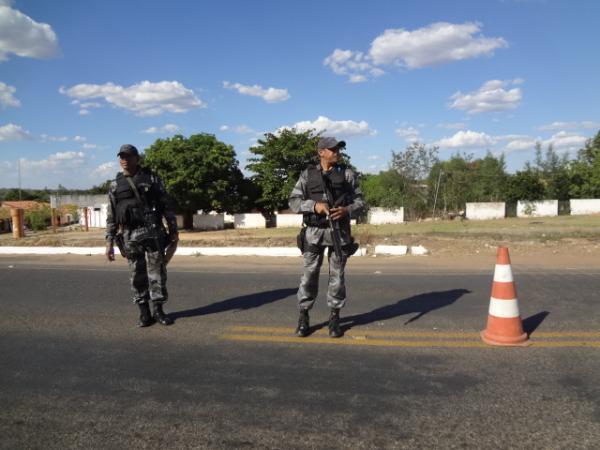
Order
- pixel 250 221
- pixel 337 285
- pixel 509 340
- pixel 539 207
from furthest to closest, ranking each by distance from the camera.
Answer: pixel 250 221, pixel 539 207, pixel 337 285, pixel 509 340

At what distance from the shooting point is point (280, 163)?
36969 mm

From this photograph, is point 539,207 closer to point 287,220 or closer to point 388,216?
point 388,216

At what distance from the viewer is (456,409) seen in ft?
9.64

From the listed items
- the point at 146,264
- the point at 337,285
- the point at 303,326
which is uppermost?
the point at 146,264

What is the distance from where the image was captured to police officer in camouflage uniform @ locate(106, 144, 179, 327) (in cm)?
491

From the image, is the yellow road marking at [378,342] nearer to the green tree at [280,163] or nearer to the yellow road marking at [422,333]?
the yellow road marking at [422,333]

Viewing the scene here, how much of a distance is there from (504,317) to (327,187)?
194 centimetres

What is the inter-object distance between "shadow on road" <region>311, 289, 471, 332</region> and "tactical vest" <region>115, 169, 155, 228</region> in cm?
212

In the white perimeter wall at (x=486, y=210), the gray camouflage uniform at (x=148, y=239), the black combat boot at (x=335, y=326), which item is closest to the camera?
the black combat boot at (x=335, y=326)

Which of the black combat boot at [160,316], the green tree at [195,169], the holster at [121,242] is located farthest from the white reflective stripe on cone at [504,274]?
the green tree at [195,169]

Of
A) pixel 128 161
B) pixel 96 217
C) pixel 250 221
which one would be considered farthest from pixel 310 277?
pixel 96 217

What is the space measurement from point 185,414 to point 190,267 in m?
7.24

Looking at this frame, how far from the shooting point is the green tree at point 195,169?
32.8 meters

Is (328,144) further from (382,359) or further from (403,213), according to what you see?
(403,213)
